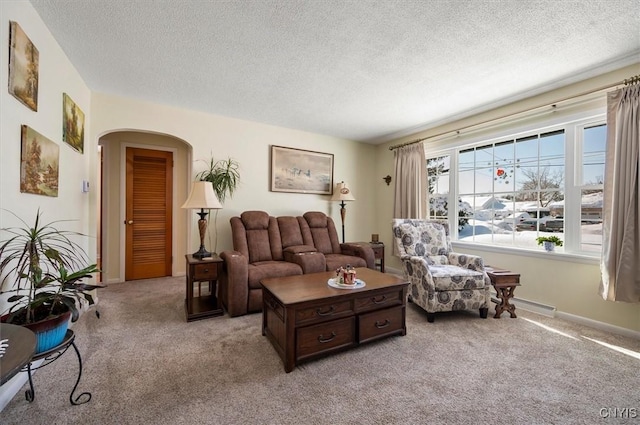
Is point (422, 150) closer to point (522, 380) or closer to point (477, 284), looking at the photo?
point (477, 284)

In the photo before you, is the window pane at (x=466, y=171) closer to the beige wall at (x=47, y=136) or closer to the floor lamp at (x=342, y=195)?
the floor lamp at (x=342, y=195)

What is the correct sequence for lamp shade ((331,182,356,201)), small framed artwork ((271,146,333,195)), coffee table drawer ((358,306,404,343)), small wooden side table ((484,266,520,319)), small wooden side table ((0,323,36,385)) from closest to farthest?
small wooden side table ((0,323,36,385)), coffee table drawer ((358,306,404,343)), small wooden side table ((484,266,520,319)), small framed artwork ((271,146,333,195)), lamp shade ((331,182,356,201))

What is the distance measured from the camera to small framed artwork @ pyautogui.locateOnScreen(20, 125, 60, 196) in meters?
1.71

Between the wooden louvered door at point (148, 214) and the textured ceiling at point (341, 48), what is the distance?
4.21ft

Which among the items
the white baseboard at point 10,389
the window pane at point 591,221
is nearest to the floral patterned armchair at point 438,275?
the window pane at point 591,221

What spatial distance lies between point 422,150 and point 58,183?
4.39 m

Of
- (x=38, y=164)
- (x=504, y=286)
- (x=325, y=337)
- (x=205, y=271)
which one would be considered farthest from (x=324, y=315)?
(x=38, y=164)

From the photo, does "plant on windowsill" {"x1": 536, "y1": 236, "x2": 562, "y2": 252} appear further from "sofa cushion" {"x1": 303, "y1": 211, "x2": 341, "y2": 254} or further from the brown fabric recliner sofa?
"sofa cushion" {"x1": 303, "y1": 211, "x2": 341, "y2": 254}

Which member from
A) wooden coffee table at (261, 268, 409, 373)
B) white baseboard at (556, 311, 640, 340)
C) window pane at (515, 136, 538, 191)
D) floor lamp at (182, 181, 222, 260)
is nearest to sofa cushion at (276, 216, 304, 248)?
floor lamp at (182, 181, 222, 260)

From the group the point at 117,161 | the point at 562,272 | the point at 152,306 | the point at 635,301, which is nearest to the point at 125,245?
the point at 117,161

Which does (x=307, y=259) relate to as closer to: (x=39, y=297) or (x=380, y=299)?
(x=380, y=299)

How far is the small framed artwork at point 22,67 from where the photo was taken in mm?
1595

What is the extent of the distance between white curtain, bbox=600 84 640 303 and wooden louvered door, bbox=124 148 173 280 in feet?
18.0

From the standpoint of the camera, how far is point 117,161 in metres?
4.05
